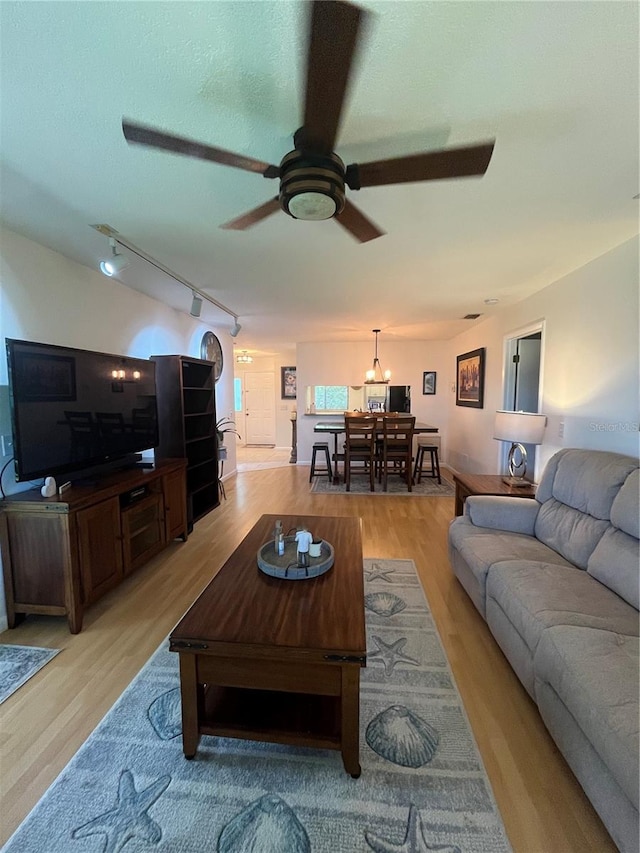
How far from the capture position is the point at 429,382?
674 centimetres

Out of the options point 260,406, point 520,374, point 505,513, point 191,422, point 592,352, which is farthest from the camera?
point 260,406

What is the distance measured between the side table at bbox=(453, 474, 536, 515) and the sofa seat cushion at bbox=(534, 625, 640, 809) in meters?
1.53

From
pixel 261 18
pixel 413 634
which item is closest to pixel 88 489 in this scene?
pixel 413 634

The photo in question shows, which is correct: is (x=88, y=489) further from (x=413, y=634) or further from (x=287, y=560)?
(x=413, y=634)

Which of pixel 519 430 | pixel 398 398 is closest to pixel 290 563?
pixel 519 430

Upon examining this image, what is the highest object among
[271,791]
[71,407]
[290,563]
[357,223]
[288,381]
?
[357,223]

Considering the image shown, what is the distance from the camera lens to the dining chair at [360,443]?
5.10 m

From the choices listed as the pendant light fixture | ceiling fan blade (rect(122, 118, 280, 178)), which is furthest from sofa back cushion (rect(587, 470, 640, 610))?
the pendant light fixture

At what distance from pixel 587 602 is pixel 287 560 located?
1.41 meters

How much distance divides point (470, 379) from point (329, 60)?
196 inches

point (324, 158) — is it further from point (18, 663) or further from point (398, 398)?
point (398, 398)

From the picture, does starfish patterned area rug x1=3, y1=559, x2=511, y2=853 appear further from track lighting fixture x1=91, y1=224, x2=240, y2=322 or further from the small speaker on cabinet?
track lighting fixture x1=91, y1=224, x2=240, y2=322

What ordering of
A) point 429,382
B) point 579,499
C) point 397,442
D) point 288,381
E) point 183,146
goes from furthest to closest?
point 288,381
point 429,382
point 397,442
point 579,499
point 183,146

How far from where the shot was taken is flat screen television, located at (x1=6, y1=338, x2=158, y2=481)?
6.66 ft
